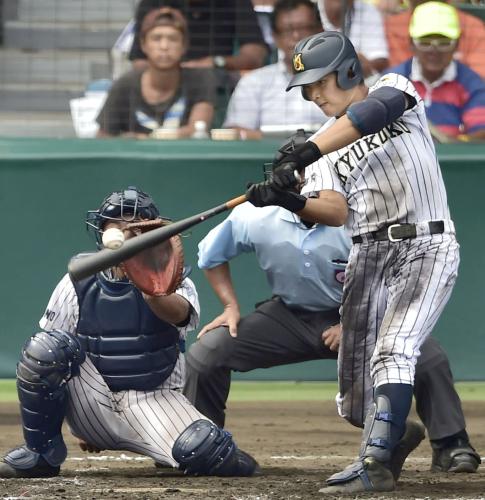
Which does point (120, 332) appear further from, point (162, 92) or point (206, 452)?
point (162, 92)

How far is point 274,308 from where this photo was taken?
6184 mm

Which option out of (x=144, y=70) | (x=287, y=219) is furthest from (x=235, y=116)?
(x=287, y=219)

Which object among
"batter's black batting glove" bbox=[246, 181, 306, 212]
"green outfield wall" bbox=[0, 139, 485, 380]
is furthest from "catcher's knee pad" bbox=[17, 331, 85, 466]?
"green outfield wall" bbox=[0, 139, 485, 380]

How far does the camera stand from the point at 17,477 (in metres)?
5.17

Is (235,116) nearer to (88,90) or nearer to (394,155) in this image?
(88,90)

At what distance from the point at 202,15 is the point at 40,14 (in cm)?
102

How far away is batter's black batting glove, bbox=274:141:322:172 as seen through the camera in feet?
15.1

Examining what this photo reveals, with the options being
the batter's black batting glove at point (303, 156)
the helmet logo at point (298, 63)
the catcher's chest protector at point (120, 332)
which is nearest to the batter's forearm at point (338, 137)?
the batter's black batting glove at point (303, 156)

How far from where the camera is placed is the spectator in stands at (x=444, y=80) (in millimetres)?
8164

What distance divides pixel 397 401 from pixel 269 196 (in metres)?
0.88

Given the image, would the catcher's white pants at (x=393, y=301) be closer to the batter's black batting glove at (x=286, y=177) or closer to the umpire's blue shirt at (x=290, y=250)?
the batter's black batting glove at (x=286, y=177)

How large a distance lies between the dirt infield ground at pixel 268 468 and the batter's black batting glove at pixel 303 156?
1161 mm

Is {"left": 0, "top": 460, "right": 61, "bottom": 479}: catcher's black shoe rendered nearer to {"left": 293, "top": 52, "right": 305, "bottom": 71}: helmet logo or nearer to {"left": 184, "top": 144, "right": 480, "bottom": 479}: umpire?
{"left": 184, "top": 144, "right": 480, "bottom": 479}: umpire

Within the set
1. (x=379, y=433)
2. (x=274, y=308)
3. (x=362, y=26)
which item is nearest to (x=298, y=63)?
(x=379, y=433)
